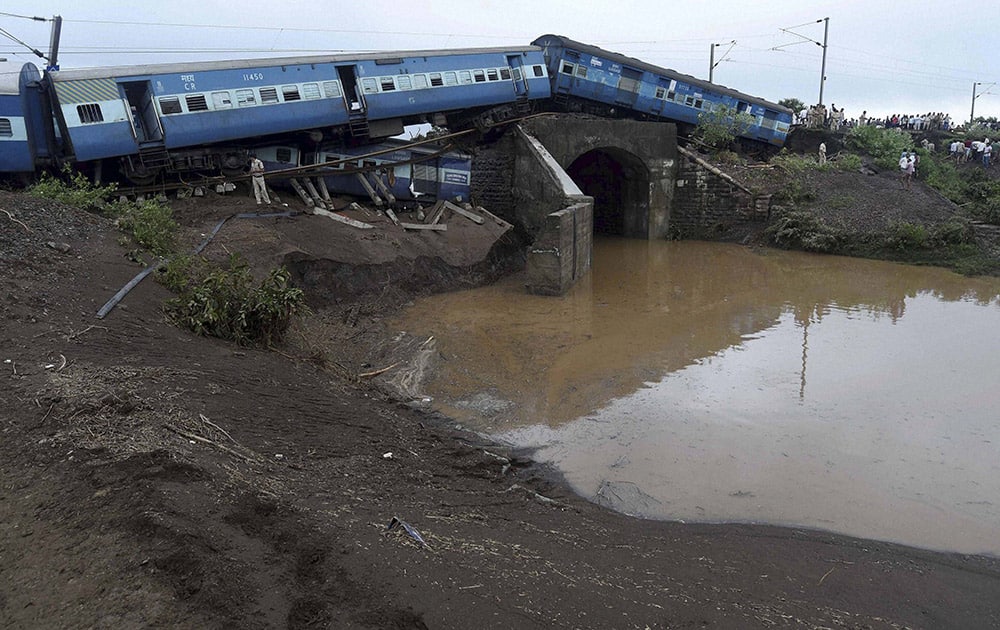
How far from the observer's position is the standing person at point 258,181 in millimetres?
15750

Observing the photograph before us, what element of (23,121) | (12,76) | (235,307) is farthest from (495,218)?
(12,76)

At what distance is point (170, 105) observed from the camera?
50.3 ft

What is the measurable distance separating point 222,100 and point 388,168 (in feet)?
14.4

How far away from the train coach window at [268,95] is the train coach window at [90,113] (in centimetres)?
348

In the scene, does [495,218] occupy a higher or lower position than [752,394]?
higher

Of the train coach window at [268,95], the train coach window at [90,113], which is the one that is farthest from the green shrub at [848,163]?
the train coach window at [90,113]

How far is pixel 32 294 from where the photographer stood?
7660 millimetres

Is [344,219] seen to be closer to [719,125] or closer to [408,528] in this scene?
[408,528]

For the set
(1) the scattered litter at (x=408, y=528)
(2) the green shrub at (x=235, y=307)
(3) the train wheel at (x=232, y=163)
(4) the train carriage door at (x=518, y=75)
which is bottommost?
(1) the scattered litter at (x=408, y=528)

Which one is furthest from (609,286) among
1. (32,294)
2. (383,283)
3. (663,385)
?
(32,294)

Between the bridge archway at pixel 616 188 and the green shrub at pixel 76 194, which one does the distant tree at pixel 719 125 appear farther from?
the green shrub at pixel 76 194

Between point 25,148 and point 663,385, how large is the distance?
→ 1355 centimetres

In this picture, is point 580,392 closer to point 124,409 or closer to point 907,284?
point 124,409

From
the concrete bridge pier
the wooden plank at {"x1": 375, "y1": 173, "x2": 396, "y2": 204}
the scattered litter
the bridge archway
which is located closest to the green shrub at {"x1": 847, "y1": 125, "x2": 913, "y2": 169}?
the concrete bridge pier
